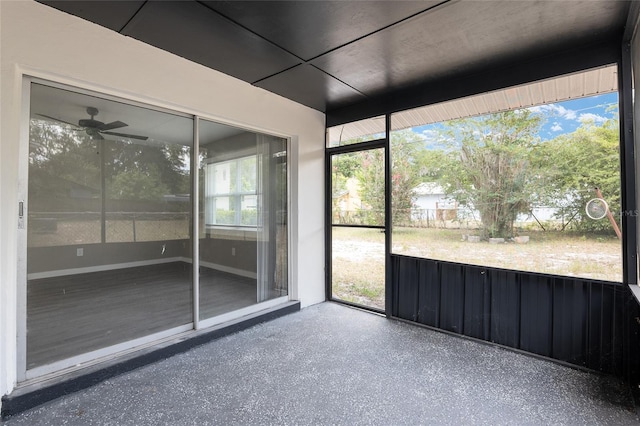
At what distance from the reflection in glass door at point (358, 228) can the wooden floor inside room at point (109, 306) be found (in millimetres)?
1635

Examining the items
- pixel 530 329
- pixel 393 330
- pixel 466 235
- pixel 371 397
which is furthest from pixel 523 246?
pixel 371 397

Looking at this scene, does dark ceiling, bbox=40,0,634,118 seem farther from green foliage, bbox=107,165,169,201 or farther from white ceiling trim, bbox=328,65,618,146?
green foliage, bbox=107,165,169,201

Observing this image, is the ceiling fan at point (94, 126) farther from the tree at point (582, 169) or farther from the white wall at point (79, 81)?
the tree at point (582, 169)

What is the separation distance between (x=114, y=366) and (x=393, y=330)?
2564mm

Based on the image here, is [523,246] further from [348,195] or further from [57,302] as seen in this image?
[57,302]

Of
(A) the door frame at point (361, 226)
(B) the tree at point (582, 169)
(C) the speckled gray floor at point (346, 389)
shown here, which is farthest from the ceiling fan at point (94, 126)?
(B) the tree at point (582, 169)

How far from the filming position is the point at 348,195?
4.08 metres

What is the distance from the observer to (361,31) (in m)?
2.23

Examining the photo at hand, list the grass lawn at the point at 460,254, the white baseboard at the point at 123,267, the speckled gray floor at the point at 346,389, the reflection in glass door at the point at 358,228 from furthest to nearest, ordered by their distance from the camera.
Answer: the reflection in glass door at the point at 358,228 → the grass lawn at the point at 460,254 → the white baseboard at the point at 123,267 → the speckled gray floor at the point at 346,389

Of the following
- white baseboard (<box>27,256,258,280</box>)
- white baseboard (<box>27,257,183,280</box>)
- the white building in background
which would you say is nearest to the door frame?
the white building in background

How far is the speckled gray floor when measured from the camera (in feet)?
6.15

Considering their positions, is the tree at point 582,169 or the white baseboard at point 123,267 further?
the tree at point 582,169

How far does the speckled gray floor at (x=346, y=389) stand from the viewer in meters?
1.88

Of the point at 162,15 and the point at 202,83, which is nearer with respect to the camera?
the point at 162,15
